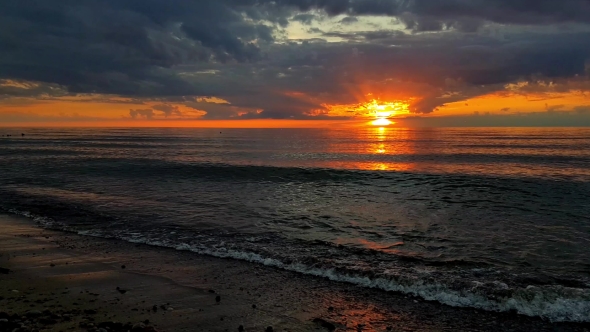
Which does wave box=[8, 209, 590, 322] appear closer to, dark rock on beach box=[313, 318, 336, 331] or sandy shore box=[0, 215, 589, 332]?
sandy shore box=[0, 215, 589, 332]

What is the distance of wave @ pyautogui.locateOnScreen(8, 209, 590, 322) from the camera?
8.92 meters

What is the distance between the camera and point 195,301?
884cm

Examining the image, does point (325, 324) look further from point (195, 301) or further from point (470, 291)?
point (470, 291)

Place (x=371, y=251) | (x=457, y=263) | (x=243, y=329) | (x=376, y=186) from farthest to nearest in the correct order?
(x=376, y=186), (x=371, y=251), (x=457, y=263), (x=243, y=329)

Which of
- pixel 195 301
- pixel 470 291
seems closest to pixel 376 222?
pixel 470 291

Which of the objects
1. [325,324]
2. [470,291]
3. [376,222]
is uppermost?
[325,324]

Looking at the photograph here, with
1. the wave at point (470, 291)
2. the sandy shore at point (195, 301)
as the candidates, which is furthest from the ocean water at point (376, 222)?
the sandy shore at point (195, 301)

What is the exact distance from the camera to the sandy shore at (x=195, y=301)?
7.72 m

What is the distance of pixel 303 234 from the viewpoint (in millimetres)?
15711

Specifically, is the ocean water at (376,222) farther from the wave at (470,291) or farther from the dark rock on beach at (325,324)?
the dark rock on beach at (325,324)

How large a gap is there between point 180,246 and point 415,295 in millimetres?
8244

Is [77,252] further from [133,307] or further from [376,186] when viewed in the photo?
[376,186]

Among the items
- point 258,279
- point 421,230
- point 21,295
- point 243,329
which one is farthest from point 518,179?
point 21,295

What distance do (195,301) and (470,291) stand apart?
6845 millimetres
